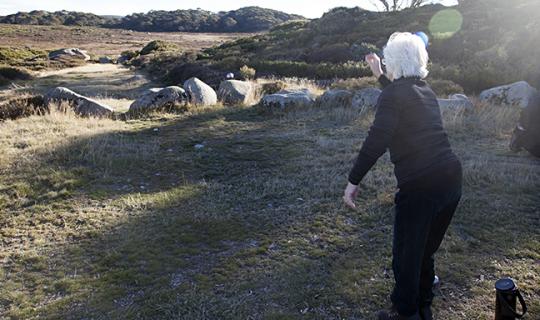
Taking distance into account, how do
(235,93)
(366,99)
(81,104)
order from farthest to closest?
(235,93) → (81,104) → (366,99)

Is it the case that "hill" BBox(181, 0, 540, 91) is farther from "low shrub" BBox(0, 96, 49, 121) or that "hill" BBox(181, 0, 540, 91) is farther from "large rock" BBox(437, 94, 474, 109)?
"low shrub" BBox(0, 96, 49, 121)

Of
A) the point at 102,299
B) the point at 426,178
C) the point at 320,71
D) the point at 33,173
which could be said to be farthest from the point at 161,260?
the point at 320,71

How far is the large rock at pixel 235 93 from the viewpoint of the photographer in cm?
1259

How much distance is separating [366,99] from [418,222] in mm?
8503

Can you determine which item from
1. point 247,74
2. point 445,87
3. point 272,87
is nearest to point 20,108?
point 272,87

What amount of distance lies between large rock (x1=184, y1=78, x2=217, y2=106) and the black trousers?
9346 mm

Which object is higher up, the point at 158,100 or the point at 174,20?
the point at 174,20

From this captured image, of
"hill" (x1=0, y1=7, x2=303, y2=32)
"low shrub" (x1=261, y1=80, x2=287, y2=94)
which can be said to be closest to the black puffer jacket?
"low shrub" (x1=261, y1=80, x2=287, y2=94)

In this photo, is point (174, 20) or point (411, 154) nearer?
point (411, 154)

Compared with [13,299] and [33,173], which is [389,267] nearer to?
[13,299]

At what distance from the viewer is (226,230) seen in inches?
191

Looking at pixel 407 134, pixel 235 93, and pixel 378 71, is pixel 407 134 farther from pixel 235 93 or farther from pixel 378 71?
pixel 235 93

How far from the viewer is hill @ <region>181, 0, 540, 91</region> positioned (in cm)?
1470

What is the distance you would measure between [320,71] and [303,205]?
13.6 m
